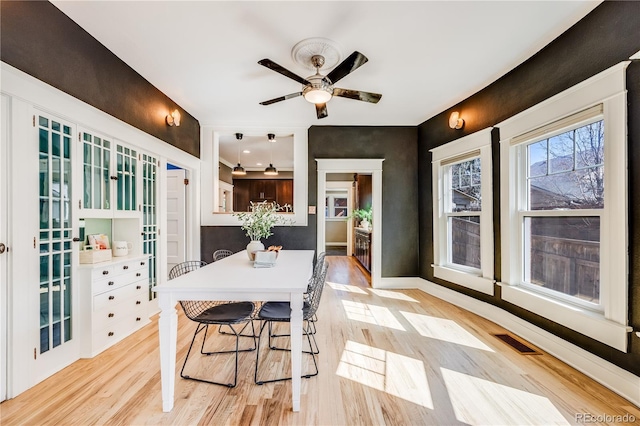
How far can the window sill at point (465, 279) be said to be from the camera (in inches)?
130

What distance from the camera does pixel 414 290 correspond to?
463 centimetres

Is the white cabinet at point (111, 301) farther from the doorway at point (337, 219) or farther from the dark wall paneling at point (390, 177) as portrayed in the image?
the doorway at point (337, 219)

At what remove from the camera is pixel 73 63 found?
88.5 inches

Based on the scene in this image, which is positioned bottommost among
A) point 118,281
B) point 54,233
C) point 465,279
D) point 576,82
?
point 465,279

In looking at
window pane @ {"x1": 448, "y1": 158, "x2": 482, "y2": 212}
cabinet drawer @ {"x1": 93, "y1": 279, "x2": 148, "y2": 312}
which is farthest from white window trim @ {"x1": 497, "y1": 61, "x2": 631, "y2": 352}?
cabinet drawer @ {"x1": 93, "y1": 279, "x2": 148, "y2": 312}

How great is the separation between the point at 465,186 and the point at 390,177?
1235 millimetres

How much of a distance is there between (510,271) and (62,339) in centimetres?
404

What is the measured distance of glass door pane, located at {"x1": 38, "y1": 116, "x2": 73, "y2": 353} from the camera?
2.05 meters

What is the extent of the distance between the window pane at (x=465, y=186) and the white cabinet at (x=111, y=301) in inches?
155

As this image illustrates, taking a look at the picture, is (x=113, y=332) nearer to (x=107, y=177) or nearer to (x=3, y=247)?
(x=3, y=247)

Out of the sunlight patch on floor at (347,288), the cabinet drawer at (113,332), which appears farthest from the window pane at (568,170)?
the cabinet drawer at (113,332)

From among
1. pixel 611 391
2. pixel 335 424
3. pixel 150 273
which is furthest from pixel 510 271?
pixel 150 273

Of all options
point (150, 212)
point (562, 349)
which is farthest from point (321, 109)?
point (562, 349)

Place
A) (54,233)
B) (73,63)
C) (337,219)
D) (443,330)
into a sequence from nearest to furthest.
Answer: (54,233)
(73,63)
(443,330)
(337,219)
